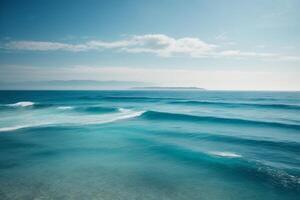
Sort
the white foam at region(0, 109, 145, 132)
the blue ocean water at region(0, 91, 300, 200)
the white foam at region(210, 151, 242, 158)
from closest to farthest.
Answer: the blue ocean water at region(0, 91, 300, 200)
the white foam at region(210, 151, 242, 158)
the white foam at region(0, 109, 145, 132)

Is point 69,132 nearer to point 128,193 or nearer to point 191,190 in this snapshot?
point 128,193

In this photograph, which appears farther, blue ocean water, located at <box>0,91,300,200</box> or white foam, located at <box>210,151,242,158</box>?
white foam, located at <box>210,151,242,158</box>

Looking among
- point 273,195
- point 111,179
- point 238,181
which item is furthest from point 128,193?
point 273,195

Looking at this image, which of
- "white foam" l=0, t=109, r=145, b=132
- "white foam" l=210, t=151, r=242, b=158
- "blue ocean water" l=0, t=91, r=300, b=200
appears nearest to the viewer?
"blue ocean water" l=0, t=91, r=300, b=200

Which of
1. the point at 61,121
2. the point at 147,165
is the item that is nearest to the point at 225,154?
the point at 147,165

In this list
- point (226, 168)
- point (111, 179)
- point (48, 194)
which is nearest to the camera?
point (48, 194)

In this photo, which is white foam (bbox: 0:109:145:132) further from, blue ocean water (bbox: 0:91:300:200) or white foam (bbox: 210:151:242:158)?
white foam (bbox: 210:151:242:158)

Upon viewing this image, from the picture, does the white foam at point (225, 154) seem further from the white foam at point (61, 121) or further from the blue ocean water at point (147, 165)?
the white foam at point (61, 121)

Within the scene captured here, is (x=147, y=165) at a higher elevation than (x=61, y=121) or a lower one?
lower

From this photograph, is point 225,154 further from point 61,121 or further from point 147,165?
point 61,121

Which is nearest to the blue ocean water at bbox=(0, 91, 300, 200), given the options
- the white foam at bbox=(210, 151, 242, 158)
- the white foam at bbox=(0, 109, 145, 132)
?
the white foam at bbox=(210, 151, 242, 158)

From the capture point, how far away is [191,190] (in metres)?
7.17

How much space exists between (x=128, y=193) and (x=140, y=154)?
4.42m

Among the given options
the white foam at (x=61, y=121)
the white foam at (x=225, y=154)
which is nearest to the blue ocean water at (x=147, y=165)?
the white foam at (x=225, y=154)
